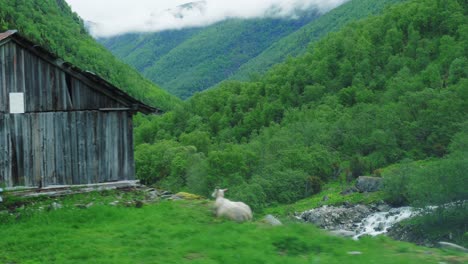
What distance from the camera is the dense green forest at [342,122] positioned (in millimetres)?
75750

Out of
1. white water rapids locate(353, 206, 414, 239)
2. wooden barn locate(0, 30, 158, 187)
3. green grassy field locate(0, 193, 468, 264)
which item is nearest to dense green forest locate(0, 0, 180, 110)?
white water rapids locate(353, 206, 414, 239)

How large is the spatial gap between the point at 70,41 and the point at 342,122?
8123cm

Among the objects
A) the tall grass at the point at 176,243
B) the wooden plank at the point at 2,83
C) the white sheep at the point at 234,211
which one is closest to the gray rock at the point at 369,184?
the white sheep at the point at 234,211

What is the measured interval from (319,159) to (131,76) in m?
96.5

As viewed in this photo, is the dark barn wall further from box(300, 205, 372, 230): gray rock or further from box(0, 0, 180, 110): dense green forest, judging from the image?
box(0, 0, 180, 110): dense green forest

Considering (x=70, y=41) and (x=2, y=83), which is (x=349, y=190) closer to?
(x=2, y=83)

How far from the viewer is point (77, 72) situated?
62.9 ft

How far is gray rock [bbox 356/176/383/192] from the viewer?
7325 cm

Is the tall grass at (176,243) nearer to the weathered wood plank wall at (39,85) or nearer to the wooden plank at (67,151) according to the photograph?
the wooden plank at (67,151)

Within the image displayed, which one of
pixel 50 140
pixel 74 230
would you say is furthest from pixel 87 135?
pixel 74 230

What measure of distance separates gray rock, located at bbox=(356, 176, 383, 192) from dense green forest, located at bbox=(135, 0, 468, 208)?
1495mm

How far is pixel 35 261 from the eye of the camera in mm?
11664

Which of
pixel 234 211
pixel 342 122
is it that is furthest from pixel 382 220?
pixel 234 211

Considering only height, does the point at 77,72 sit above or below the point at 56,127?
above
